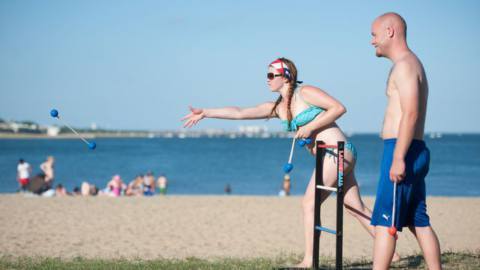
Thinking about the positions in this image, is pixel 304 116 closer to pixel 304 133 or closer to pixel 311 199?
pixel 304 133

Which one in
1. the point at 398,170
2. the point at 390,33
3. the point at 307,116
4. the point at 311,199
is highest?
the point at 390,33

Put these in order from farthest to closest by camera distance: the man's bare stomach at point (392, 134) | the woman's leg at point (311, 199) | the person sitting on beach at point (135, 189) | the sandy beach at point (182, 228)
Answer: the person sitting on beach at point (135, 189) → the sandy beach at point (182, 228) → the woman's leg at point (311, 199) → the man's bare stomach at point (392, 134)

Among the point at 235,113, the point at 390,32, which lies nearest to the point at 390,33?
the point at 390,32

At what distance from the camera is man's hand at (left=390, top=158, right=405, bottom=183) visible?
4.43 meters

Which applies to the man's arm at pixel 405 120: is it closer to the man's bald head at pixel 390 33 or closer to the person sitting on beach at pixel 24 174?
the man's bald head at pixel 390 33

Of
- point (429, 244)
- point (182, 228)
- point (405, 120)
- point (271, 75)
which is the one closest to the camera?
point (405, 120)

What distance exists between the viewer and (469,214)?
15.0 meters

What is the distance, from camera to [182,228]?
1273 cm

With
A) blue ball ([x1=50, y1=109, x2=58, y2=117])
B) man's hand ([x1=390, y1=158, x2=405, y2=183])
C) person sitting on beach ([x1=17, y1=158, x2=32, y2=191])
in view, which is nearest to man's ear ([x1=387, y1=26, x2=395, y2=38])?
man's hand ([x1=390, y1=158, x2=405, y2=183])

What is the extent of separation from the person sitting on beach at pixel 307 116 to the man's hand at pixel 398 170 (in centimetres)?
138

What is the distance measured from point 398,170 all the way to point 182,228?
8746 millimetres

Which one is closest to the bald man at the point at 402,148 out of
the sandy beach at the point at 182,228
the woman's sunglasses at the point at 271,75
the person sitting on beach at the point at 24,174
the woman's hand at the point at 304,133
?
the woman's hand at the point at 304,133

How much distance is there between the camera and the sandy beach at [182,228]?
988 centimetres

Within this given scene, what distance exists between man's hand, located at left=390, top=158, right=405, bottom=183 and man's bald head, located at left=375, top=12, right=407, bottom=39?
0.96m
